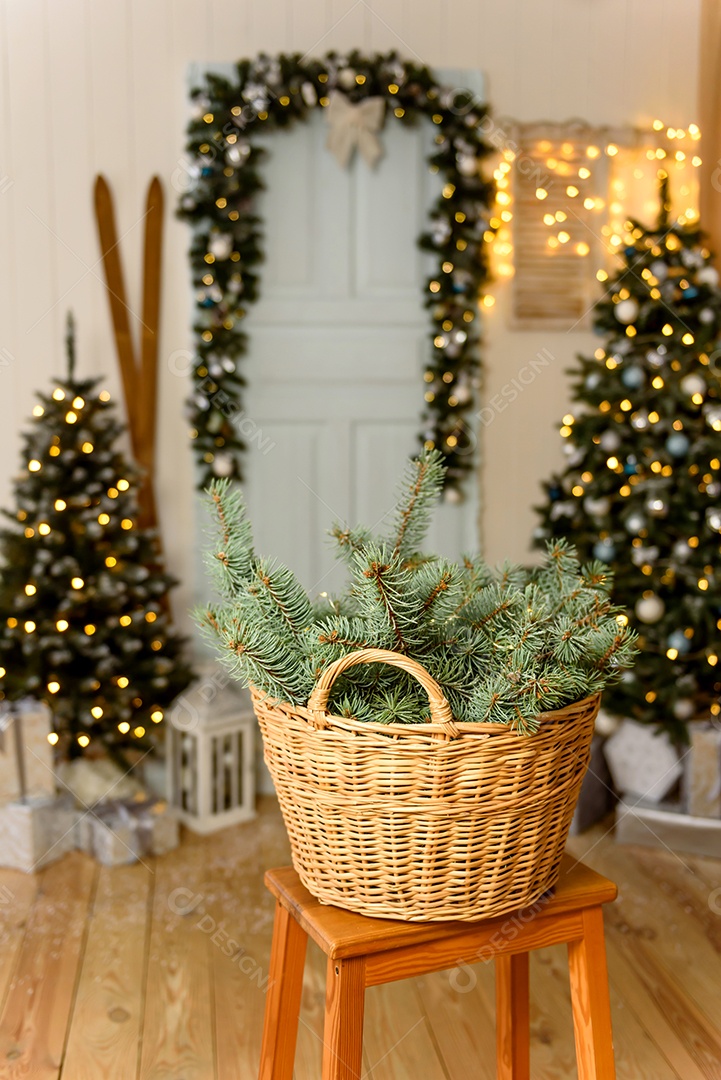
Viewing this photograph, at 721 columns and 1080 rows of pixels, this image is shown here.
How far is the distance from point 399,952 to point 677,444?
1917 millimetres

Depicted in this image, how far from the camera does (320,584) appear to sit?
3.31m

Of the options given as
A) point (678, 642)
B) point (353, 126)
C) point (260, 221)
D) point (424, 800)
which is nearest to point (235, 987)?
point (424, 800)

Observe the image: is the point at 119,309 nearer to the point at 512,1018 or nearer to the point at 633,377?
the point at 633,377

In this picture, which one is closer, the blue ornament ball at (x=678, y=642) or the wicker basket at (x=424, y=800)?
the wicker basket at (x=424, y=800)

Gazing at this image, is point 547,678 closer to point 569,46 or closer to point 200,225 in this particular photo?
point 200,225

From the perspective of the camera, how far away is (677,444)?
2686 millimetres

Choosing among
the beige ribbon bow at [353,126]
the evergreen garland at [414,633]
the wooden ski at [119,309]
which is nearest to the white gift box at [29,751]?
the wooden ski at [119,309]

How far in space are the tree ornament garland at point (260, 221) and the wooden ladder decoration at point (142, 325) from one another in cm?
12

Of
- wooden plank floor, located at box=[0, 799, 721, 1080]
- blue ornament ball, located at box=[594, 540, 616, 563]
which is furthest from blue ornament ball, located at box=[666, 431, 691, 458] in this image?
wooden plank floor, located at box=[0, 799, 721, 1080]

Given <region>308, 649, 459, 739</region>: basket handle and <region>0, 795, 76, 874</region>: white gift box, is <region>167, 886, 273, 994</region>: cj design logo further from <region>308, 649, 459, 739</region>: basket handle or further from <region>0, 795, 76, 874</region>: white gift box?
<region>308, 649, 459, 739</region>: basket handle

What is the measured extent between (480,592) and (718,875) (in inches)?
69.3

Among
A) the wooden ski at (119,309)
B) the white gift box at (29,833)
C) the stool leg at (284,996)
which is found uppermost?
the wooden ski at (119,309)

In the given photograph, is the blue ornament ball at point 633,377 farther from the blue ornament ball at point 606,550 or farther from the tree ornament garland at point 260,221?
the tree ornament garland at point 260,221

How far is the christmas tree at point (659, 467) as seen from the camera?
2.68 m
